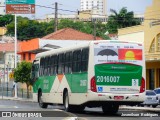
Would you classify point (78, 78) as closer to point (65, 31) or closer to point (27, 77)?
point (27, 77)

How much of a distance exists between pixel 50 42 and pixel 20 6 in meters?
17.4

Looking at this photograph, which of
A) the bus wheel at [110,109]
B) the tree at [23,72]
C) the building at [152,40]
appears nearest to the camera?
the bus wheel at [110,109]

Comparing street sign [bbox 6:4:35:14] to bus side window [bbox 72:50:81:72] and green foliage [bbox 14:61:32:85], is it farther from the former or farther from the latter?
bus side window [bbox 72:50:81:72]

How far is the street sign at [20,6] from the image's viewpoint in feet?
→ 183

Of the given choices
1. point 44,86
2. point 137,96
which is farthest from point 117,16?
point 137,96

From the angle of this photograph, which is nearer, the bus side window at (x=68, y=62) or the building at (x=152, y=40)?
the bus side window at (x=68, y=62)

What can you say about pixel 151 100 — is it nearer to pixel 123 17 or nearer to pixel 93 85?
pixel 93 85

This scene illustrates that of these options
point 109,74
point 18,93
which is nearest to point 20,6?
point 18,93

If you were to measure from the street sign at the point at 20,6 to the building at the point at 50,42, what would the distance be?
13.7 metres

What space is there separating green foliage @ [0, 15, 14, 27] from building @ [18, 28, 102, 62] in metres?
69.0

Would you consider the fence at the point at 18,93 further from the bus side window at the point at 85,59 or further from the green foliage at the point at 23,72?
the bus side window at the point at 85,59

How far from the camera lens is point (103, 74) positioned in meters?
26.6

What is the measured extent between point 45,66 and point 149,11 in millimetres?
28187

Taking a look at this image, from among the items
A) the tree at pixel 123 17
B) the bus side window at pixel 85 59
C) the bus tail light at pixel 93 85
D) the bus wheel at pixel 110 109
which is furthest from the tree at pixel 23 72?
the tree at pixel 123 17
